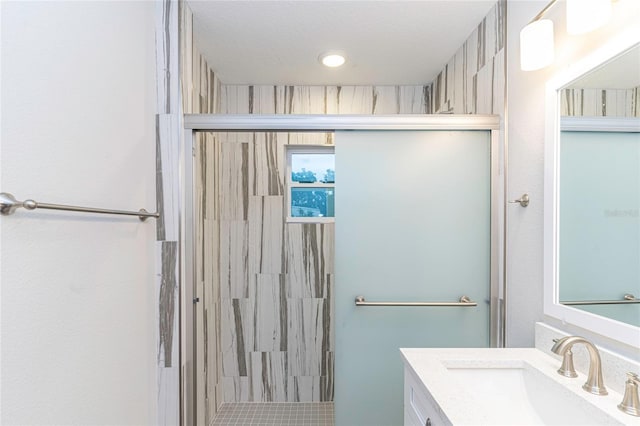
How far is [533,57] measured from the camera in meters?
1.14

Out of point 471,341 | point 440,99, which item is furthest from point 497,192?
point 440,99

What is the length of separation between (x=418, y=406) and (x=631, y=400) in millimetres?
557

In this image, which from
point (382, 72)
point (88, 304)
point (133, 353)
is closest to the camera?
point (88, 304)

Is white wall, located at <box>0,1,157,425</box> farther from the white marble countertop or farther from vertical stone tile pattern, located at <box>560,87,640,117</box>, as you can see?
vertical stone tile pattern, located at <box>560,87,640,117</box>

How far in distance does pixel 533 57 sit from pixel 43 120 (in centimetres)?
159

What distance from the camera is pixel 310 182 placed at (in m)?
2.67

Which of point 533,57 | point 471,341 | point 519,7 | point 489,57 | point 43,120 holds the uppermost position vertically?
point 519,7

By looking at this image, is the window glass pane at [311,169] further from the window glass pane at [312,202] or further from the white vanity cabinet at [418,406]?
the white vanity cabinet at [418,406]

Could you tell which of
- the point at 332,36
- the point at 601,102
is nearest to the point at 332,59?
the point at 332,36

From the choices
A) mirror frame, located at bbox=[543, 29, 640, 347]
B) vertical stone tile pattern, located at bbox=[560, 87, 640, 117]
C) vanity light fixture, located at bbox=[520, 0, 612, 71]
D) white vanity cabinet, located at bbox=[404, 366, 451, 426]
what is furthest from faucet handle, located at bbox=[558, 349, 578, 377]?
vanity light fixture, located at bbox=[520, 0, 612, 71]

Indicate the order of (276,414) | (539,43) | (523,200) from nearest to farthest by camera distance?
(539,43)
(523,200)
(276,414)

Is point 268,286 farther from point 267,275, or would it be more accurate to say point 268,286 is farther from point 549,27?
point 549,27

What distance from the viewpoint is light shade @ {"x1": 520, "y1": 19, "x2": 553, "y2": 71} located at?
1.11 m

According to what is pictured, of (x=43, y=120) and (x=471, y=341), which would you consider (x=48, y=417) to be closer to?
(x=43, y=120)
